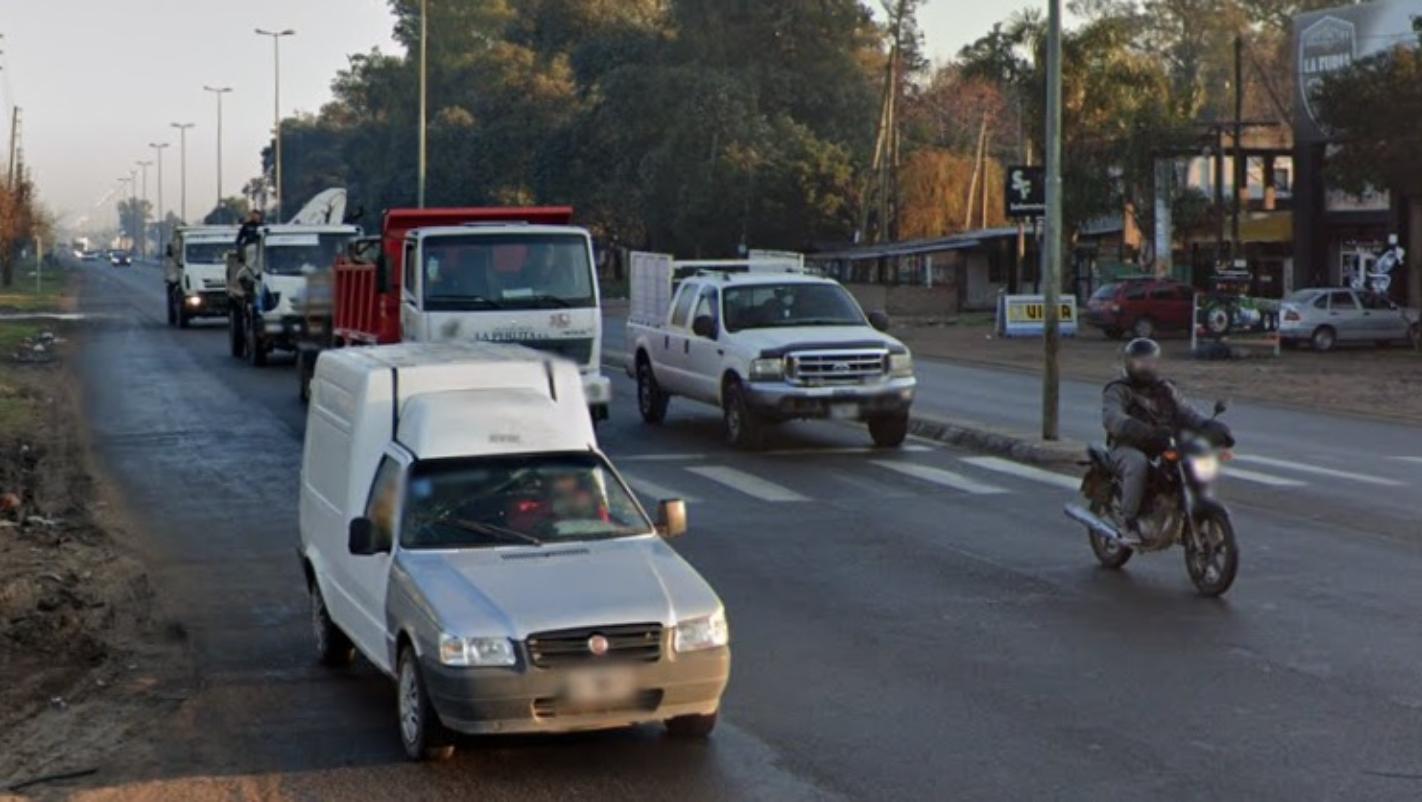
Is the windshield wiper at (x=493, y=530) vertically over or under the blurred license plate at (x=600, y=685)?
over

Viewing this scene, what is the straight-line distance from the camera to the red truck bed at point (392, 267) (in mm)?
24469

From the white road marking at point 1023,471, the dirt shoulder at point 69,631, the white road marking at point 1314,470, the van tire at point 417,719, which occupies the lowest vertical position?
the dirt shoulder at point 69,631

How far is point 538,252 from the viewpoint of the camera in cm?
2392

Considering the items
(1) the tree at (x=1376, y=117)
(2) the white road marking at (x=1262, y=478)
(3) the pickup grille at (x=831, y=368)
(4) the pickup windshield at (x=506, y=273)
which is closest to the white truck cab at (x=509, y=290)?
(4) the pickup windshield at (x=506, y=273)

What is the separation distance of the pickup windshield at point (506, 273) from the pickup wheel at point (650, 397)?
311 cm

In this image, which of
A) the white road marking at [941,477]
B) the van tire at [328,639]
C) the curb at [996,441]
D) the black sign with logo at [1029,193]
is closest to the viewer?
the van tire at [328,639]

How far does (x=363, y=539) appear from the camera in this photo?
31.2 ft

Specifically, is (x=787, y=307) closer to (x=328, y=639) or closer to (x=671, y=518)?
(x=328, y=639)

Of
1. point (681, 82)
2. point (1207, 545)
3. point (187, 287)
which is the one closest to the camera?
point (1207, 545)

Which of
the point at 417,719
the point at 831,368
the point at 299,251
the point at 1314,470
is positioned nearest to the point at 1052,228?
the point at 831,368

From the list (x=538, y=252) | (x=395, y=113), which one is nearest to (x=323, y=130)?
(x=395, y=113)

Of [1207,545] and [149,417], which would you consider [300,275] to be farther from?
[1207,545]

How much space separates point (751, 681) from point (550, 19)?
93.0 meters

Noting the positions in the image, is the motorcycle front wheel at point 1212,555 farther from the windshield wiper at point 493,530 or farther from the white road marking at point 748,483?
the white road marking at point 748,483
